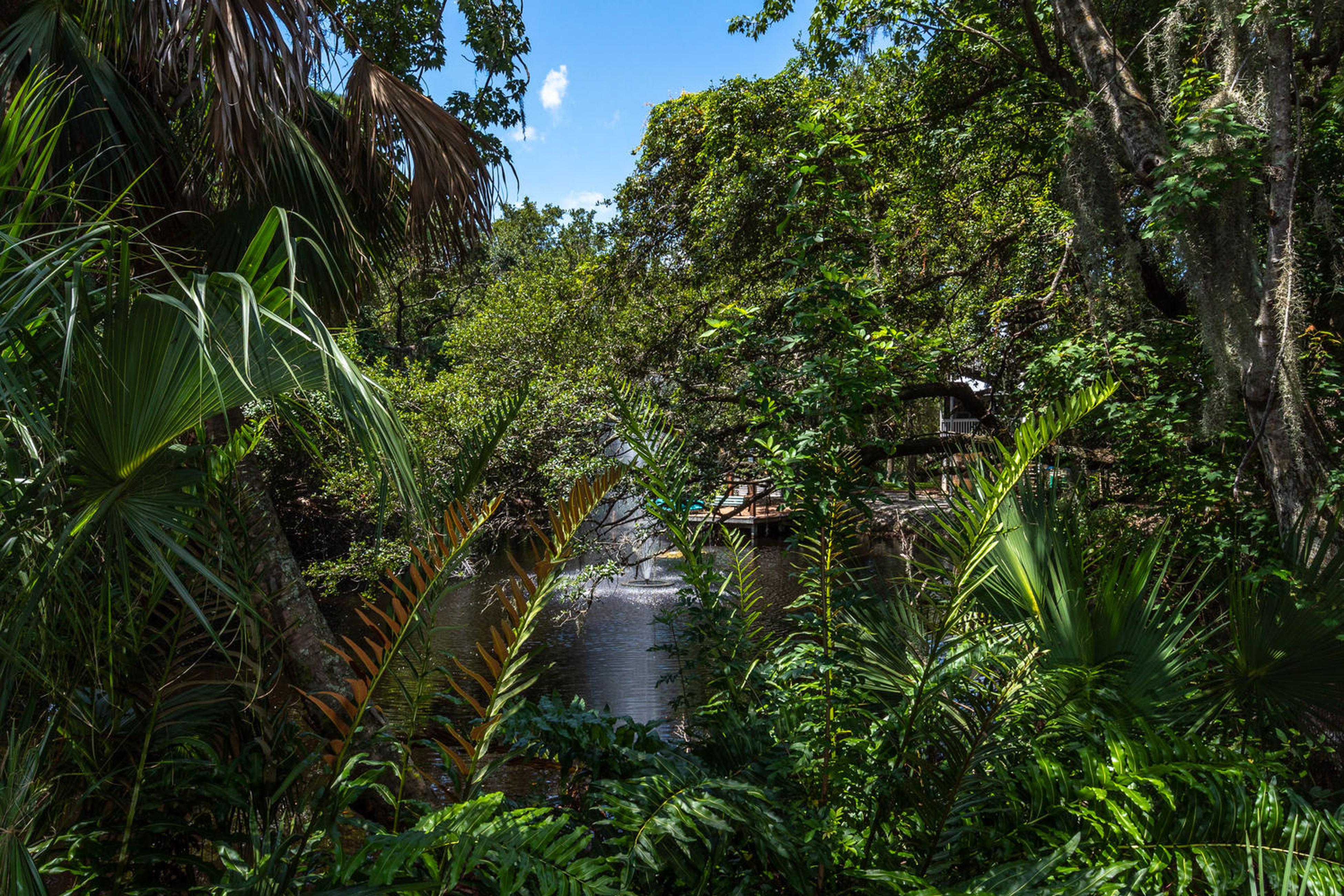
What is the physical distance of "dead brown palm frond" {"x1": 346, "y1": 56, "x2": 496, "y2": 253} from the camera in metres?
4.01

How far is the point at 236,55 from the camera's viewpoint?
10.1 feet

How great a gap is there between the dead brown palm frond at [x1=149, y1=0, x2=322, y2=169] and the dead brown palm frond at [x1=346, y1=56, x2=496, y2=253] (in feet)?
1.82

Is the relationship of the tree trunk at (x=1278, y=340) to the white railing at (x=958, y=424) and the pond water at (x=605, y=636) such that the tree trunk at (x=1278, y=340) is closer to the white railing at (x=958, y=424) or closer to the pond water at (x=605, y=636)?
the pond water at (x=605, y=636)

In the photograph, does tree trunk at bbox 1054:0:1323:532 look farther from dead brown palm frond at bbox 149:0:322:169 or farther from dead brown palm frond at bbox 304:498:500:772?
dead brown palm frond at bbox 149:0:322:169

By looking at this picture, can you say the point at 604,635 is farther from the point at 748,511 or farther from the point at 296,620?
the point at 296,620

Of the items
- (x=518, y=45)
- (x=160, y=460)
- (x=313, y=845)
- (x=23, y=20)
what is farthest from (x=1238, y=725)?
(x=518, y=45)

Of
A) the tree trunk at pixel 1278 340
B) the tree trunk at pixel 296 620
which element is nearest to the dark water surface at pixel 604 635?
the tree trunk at pixel 296 620

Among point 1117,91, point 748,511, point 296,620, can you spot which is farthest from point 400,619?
point 748,511

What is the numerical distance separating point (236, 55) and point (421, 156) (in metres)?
1.05

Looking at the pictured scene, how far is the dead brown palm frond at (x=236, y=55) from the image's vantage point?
3.05 m

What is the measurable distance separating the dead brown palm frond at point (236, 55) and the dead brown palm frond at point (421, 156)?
556 mm

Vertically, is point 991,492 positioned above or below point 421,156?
below

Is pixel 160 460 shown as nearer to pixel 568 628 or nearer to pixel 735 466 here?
pixel 735 466

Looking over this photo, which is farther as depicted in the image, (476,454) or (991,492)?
(476,454)
